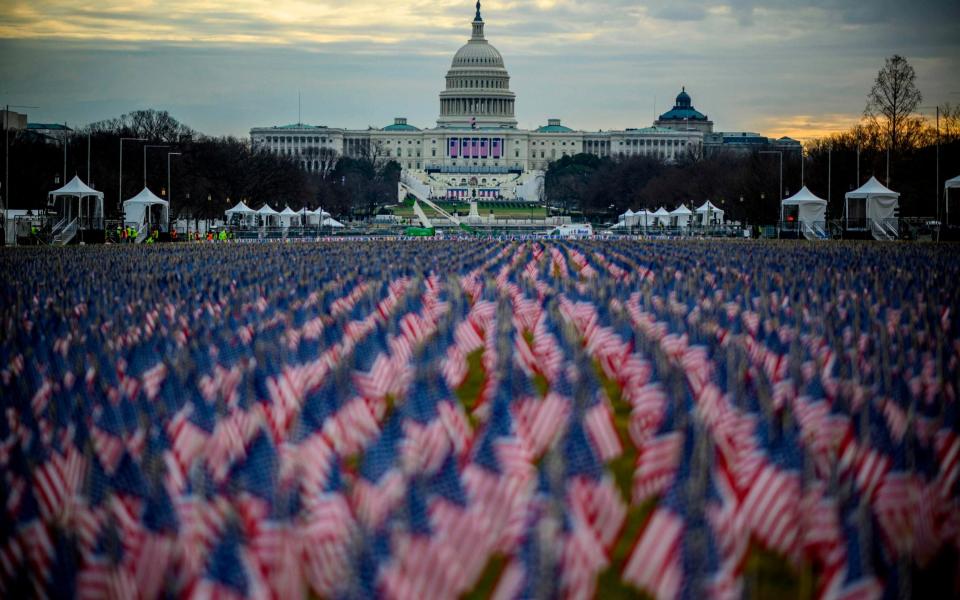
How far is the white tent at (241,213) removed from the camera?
79625mm

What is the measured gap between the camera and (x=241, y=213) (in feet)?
264

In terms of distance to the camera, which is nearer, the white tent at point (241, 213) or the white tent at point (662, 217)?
the white tent at point (241, 213)

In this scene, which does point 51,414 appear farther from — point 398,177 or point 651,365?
point 398,177

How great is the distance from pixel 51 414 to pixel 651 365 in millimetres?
4768

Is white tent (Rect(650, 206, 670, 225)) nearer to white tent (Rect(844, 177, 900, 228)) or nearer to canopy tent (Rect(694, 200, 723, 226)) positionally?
canopy tent (Rect(694, 200, 723, 226))

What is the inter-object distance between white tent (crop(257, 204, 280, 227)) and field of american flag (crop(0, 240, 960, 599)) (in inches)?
2658

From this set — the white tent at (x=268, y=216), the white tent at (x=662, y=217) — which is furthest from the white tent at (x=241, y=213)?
the white tent at (x=662, y=217)

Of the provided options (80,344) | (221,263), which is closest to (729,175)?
(221,263)

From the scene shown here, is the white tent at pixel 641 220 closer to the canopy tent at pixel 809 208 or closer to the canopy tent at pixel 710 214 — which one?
the canopy tent at pixel 710 214

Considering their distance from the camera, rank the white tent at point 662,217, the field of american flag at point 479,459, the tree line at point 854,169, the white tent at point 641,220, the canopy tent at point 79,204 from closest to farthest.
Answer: the field of american flag at point 479,459 → the canopy tent at point 79,204 → the tree line at point 854,169 → the white tent at point 662,217 → the white tent at point 641,220

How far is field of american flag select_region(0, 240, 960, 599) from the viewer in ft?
19.5

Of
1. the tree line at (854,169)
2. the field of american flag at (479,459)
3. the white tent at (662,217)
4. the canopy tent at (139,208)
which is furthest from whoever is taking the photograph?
the white tent at (662,217)

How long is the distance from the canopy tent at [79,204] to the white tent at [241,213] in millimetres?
15088

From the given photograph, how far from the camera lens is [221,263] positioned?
31156 millimetres
